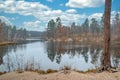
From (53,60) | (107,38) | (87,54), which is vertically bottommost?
(87,54)

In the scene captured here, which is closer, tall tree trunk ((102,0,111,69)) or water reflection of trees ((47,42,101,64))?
tall tree trunk ((102,0,111,69))

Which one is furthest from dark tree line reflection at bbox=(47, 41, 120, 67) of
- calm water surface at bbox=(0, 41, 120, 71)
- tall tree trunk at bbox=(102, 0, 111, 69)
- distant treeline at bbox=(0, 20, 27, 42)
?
distant treeline at bbox=(0, 20, 27, 42)

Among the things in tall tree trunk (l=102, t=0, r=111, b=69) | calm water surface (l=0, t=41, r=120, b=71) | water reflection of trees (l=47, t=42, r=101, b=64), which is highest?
tall tree trunk (l=102, t=0, r=111, b=69)

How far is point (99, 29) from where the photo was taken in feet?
355

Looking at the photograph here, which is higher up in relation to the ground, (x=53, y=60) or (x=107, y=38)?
(x=107, y=38)

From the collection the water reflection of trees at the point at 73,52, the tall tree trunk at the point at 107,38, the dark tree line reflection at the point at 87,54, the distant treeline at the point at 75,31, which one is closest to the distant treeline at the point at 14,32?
the distant treeline at the point at 75,31

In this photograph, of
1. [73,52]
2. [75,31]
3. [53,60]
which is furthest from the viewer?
[75,31]

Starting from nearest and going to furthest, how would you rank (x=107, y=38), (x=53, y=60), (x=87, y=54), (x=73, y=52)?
(x=107, y=38) < (x=53, y=60) < (x=87, y=54) < (x=73, y=52)

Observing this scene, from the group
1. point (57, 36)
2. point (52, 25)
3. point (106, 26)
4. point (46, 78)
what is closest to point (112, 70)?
point (106, 26)

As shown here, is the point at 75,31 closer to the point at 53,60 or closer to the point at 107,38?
the point at 53,60

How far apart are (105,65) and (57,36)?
90.8 m

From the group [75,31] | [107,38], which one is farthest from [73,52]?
[75,31]

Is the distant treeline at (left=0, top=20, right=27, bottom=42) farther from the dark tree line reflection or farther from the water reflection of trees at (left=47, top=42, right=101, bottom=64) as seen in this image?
the dark tree line reflection

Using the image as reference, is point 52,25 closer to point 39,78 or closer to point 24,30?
point 24,30
